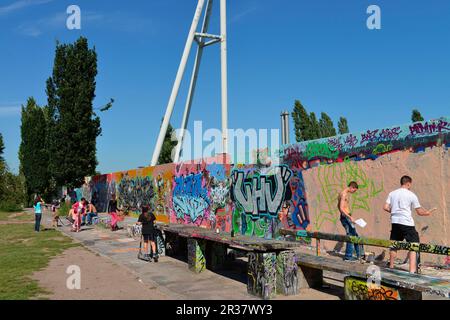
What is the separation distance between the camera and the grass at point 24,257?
7367mm

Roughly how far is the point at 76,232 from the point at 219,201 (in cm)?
704

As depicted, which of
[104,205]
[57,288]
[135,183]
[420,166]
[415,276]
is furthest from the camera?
[104,205]

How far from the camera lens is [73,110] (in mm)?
27609

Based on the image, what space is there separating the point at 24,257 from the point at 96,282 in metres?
4.02

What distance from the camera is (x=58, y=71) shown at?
2769 cm

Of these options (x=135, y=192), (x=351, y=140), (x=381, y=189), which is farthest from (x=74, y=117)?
(x=381, y=189)

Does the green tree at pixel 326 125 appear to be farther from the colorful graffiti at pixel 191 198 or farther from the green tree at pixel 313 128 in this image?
the colorful graffiti at pixel 191 198

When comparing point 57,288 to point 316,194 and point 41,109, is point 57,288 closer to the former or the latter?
point 316,194

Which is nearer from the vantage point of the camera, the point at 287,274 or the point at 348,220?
the point at 287,274

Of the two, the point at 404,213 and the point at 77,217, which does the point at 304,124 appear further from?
the point at 404,213

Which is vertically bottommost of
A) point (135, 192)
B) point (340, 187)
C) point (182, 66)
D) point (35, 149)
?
point (135, 192)

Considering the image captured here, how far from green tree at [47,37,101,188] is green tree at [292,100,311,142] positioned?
23168 millimetres
